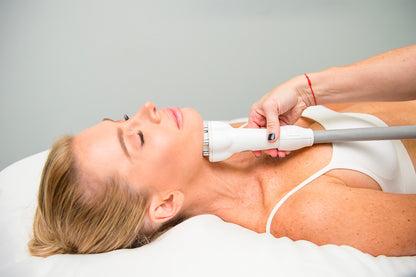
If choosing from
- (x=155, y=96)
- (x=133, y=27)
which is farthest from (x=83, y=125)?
(x=133, y=27)

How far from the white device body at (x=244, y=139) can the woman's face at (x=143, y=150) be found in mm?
47

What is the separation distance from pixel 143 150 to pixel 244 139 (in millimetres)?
327

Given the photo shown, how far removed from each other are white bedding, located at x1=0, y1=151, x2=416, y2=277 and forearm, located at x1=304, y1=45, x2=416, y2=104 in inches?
21.3

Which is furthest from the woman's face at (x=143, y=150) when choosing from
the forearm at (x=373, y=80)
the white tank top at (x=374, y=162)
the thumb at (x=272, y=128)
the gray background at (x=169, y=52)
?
the gray background at (x=169, y=52)

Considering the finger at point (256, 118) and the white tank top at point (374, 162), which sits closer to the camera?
the white tank top at point (374, 162)

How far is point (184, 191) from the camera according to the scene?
107 centimetres

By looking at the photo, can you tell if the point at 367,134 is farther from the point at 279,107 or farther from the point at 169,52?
the point at 169,52

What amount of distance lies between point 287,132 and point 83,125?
116 cm

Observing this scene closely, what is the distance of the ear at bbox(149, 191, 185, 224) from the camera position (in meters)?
1.02

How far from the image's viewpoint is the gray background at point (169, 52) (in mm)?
1661

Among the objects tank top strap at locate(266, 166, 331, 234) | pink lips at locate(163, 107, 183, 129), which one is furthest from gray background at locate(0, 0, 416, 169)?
tank top strap at locate(266, 166, 331, 234)

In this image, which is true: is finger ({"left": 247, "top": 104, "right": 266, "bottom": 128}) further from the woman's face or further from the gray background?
the gray background

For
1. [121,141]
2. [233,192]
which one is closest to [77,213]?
[121,141]

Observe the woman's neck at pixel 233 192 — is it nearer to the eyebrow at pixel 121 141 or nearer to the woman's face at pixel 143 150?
the woman's face at pixel 143 150
